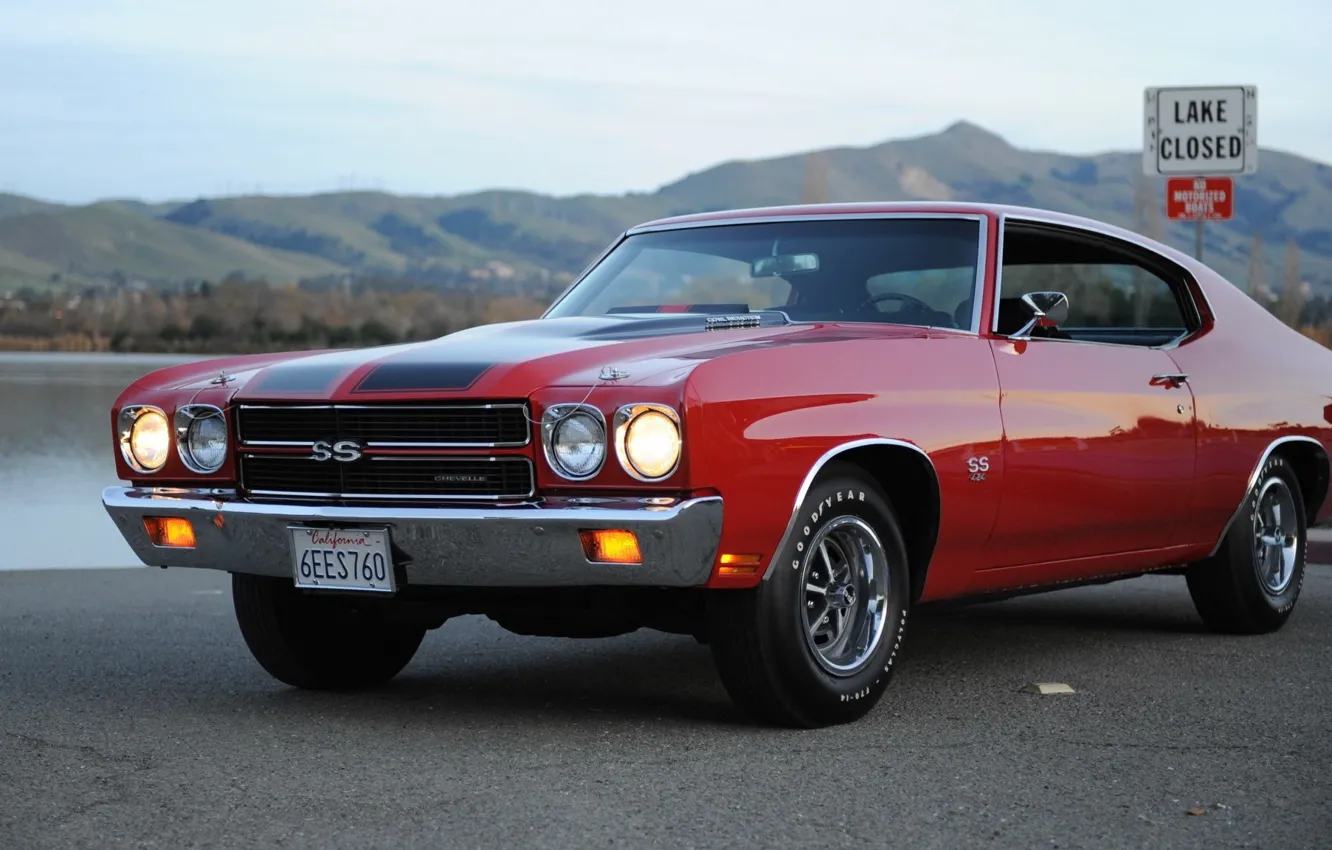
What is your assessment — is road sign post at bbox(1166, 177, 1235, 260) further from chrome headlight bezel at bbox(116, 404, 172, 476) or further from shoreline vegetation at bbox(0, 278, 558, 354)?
chrome headlight bezel at bbox(116, 404, 172, 476)

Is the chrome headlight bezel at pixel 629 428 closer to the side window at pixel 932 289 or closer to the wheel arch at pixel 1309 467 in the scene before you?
the side window at pixel 932 289

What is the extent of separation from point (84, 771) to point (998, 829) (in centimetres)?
231

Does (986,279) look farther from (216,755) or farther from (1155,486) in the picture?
(216,755)

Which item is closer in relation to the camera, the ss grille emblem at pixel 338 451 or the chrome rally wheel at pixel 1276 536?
the ss grille emblem at pixel 338 451

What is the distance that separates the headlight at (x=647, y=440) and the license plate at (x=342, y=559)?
2.44 ft

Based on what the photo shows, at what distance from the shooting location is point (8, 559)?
12648mm

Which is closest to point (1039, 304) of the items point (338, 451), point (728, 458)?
point (728, 458)

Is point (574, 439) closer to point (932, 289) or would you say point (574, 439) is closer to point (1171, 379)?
point (932, 289)

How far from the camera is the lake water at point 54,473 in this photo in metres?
13.2

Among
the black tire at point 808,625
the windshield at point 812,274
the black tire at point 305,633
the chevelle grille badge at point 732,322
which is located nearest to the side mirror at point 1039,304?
the windshield at point 812,274

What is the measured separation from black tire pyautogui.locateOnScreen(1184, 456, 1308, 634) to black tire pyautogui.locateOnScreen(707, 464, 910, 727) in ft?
7.63

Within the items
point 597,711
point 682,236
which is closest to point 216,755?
point 597,711

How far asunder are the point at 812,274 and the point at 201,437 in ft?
6.93

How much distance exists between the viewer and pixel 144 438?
5.63m
